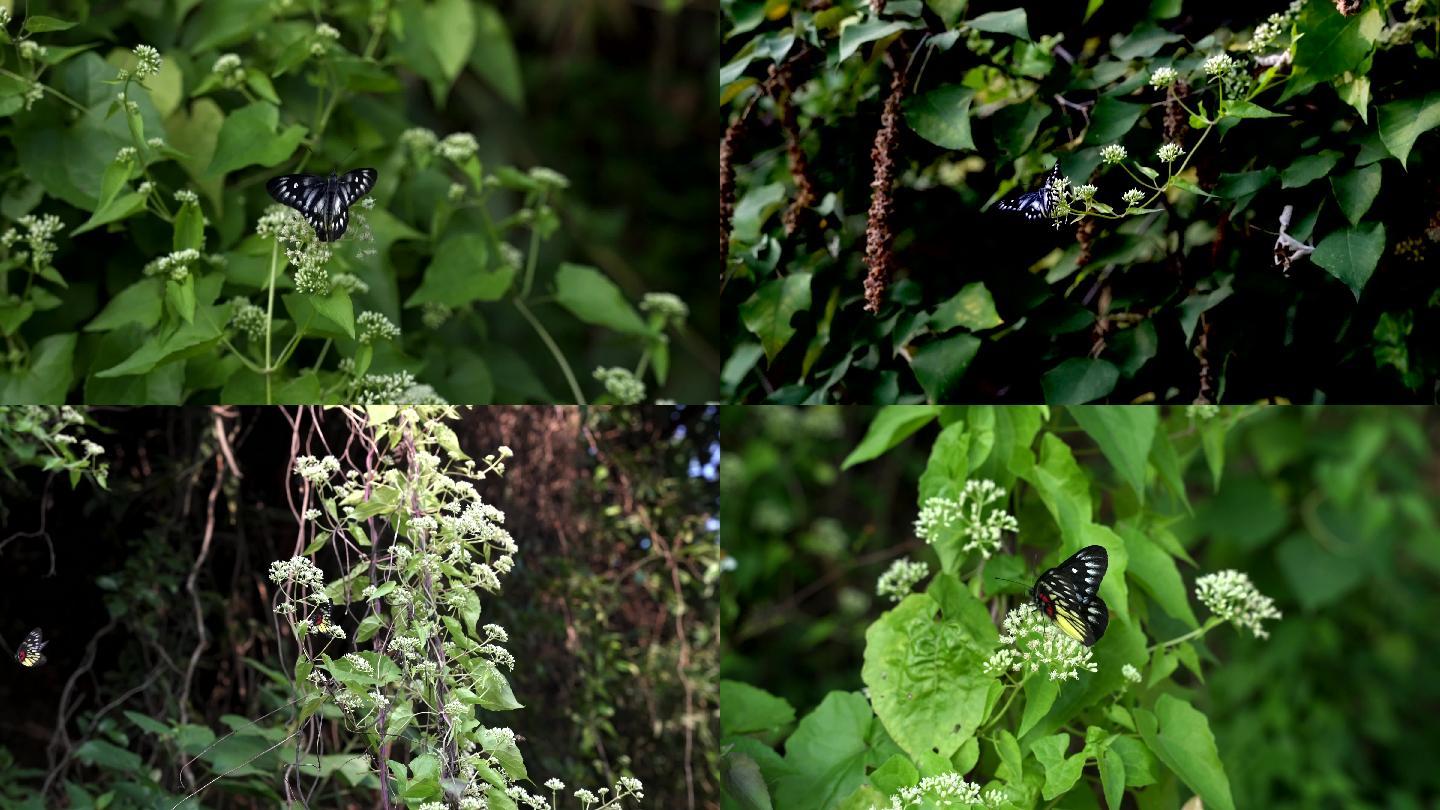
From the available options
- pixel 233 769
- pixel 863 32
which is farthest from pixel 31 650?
pixel 863 32

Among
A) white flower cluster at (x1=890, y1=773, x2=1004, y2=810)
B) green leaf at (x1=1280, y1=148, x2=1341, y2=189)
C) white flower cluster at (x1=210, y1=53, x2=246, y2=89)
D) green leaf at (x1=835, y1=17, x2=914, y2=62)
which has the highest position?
white flower cluster at (x1=210, y1=53, x2=246, y2=89)

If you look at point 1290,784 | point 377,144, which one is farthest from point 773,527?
point 1290,784

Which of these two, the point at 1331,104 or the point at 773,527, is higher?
the point at 1331,104

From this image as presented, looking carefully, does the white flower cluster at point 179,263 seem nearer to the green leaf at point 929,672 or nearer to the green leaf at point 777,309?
the green leaf at point 777,309

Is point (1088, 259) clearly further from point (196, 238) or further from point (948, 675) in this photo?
point (196, 238)

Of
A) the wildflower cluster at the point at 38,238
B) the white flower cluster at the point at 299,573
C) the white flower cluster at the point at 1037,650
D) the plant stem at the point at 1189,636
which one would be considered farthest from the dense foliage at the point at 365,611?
the plant stem at the point at 1189,636

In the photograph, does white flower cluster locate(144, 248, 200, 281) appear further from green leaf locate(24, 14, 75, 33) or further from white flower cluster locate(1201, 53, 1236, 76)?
white flower cluster locate(1201, 53, 1236, 76)

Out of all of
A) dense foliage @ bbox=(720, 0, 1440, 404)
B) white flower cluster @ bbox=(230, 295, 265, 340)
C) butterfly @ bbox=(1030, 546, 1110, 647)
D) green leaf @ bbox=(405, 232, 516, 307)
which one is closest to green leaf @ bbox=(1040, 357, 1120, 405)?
dense foliage @ bbox=(720, 0, 1440, 404)

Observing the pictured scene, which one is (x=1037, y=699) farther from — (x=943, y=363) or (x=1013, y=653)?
(x=943, y=363)
